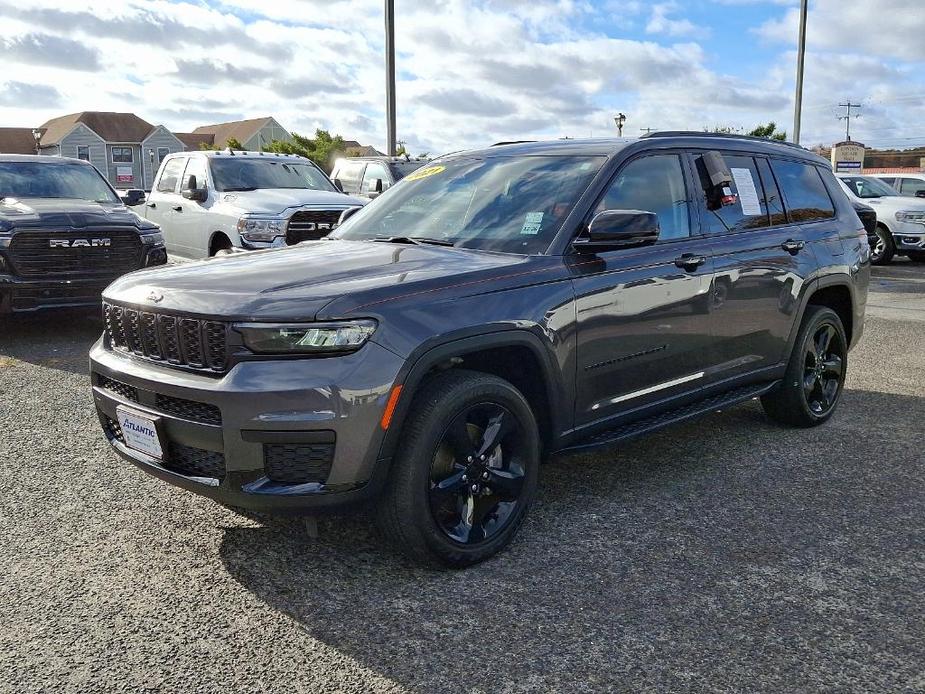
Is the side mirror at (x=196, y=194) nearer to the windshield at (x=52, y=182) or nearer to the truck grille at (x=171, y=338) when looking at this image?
the windshield at (x=52, y=182)

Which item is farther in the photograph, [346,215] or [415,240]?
[346,215]

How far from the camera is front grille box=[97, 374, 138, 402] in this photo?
363 cm

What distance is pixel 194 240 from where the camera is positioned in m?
11.2

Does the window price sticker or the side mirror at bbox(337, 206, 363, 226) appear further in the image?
the side mirror at bbox(337, 206, 363, 226)

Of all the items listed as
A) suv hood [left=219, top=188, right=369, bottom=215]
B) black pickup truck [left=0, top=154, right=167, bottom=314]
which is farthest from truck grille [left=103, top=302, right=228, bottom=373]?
suv hood [left=219, top=188, right=369, bottom=215]

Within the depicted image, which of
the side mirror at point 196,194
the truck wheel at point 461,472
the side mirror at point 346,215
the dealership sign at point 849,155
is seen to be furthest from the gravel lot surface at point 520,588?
the dealership sign at point 849,155

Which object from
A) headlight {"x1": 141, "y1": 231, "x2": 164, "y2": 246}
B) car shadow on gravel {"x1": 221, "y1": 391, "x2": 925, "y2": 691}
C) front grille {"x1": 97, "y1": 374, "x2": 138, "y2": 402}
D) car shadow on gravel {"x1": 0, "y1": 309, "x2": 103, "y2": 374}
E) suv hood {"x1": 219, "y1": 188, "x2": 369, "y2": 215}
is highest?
suv hood {"x1": 219, "y1": 188, "x2": 369, "y2": 215}

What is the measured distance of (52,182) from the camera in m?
9.84

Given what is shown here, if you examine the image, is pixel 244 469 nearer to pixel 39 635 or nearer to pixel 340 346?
pixel 340 346

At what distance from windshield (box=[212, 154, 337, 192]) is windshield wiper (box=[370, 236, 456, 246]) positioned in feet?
23.0

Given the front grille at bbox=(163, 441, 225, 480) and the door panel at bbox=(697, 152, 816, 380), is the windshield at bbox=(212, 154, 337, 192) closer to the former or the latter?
the door panel at bbox=(697, 152, 816, 380)

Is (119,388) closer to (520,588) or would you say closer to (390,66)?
(520,588)

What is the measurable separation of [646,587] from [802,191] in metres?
3.28

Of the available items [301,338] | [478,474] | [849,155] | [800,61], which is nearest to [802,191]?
[478,474]
